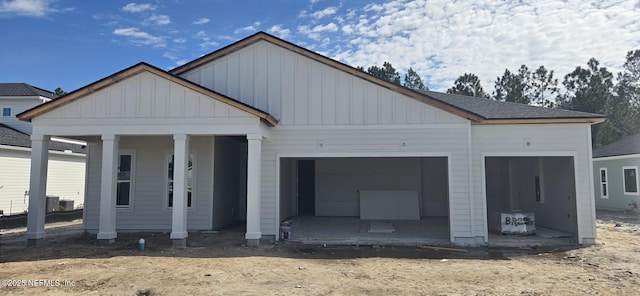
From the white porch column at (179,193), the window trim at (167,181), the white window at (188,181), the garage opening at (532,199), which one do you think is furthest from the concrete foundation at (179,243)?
the garage opening at (532,199)

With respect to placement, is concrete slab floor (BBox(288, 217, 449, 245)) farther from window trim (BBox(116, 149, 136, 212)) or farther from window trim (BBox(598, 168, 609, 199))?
window trim (BBox(598, 168, 609, 199))

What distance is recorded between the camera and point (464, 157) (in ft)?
34.1

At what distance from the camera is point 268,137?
10.6 meters

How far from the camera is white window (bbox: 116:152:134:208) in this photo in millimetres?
12102

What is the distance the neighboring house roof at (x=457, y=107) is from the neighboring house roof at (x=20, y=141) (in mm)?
9881

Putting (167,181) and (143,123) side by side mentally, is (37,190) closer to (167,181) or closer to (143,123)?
(143,123)

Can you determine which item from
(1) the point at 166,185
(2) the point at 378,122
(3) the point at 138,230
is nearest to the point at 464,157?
(2) the point at 378,122

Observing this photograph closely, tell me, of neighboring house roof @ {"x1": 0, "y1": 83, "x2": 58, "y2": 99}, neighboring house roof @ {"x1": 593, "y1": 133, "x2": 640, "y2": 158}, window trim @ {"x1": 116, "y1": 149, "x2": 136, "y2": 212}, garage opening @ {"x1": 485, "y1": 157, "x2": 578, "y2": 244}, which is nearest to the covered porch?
window trim @ {"x1": 116, "y1": 149, "x2": 136, "y2": 212}

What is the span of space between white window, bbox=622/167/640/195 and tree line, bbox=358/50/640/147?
44.1 ft

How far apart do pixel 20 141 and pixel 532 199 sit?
66.3ft

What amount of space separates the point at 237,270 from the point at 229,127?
3.58m

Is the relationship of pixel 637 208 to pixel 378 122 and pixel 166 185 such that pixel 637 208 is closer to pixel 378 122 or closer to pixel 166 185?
pixel 378 122

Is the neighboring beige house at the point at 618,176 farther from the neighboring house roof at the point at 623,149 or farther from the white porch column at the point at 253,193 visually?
the white porch column at the point at 253,193

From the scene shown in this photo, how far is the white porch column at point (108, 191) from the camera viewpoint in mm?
9703
